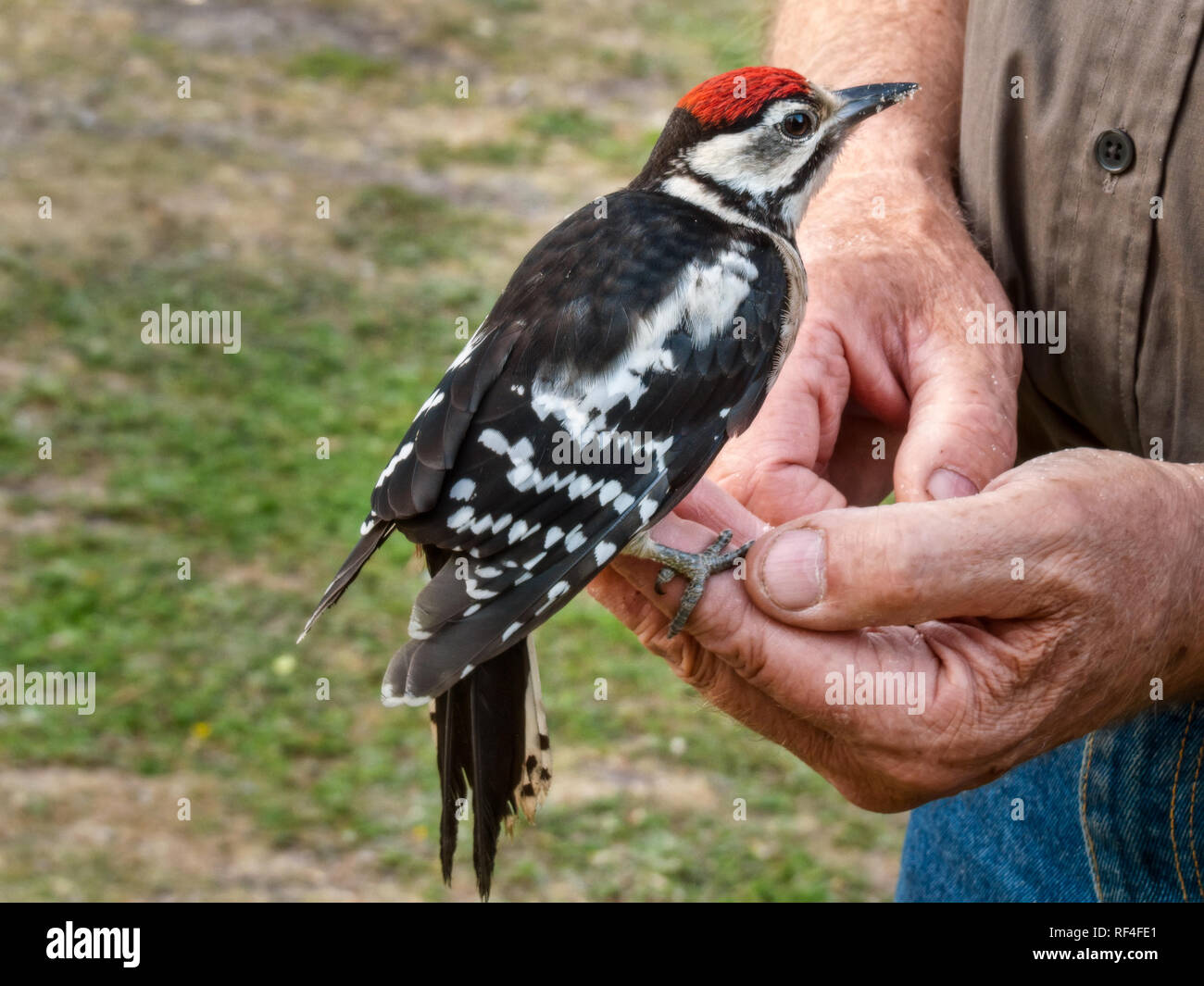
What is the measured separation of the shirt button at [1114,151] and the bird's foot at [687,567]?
98cm

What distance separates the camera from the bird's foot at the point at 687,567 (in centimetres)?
259

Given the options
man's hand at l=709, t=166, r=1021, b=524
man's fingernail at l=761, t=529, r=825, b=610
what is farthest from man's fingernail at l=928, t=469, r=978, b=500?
man's fingernail at l=761, t=529, r=825, b=610

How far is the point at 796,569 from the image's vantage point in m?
2.44

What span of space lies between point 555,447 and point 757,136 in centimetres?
103

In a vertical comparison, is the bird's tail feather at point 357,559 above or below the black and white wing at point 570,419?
below

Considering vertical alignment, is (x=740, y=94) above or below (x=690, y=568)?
above

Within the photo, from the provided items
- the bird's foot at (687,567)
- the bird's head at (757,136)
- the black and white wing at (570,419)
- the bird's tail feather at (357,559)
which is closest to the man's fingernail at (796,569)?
the bird's foot at (687,567)

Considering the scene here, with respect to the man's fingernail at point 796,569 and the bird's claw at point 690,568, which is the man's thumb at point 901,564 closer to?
the man's fingernail at point 796,569

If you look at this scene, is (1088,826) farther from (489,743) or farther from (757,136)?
(757,136)

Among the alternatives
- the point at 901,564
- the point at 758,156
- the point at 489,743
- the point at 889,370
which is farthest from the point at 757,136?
the point at 489,743

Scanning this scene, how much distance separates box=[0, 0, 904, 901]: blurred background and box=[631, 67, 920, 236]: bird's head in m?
1.27

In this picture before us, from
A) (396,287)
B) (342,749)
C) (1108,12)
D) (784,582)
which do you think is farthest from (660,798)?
(396,287)

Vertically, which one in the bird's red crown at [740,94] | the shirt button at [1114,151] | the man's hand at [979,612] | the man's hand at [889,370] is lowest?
the man's hand at [979,612]
